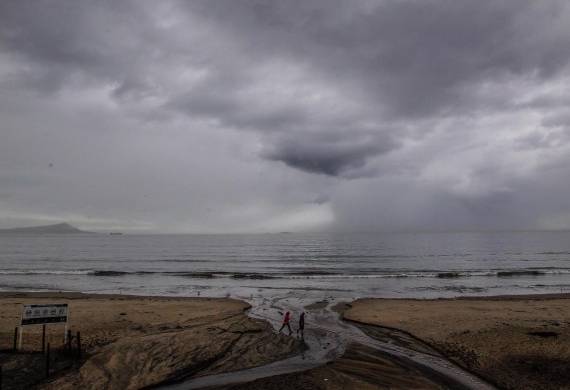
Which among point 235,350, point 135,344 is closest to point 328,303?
point 235,350

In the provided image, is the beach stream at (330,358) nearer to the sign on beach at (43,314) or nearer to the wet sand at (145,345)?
the wet sand at (145,345)

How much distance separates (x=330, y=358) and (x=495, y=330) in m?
13.9

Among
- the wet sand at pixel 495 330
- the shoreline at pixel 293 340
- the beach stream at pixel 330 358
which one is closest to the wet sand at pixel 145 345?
the shoreline at pixel 293 340

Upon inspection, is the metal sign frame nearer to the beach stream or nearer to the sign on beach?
the sign on beach

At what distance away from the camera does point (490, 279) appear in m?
63.6

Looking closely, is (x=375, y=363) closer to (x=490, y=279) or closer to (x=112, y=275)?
(x=490, y=279)

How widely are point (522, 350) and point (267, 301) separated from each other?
26.0 meters

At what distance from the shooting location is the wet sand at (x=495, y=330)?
19.4 metres

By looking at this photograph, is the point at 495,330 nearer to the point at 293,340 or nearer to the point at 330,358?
the point at 330,358

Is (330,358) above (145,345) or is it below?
below

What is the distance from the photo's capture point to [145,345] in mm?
22500

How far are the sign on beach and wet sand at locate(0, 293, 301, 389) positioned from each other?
2034 millimetres

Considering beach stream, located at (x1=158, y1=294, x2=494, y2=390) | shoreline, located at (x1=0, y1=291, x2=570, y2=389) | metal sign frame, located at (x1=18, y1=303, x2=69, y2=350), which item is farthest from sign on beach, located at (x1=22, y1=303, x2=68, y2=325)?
beach stream, located at (x1=158, y1=294, x2=494, y2=390)

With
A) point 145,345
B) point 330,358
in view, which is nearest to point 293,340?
point 330,358
